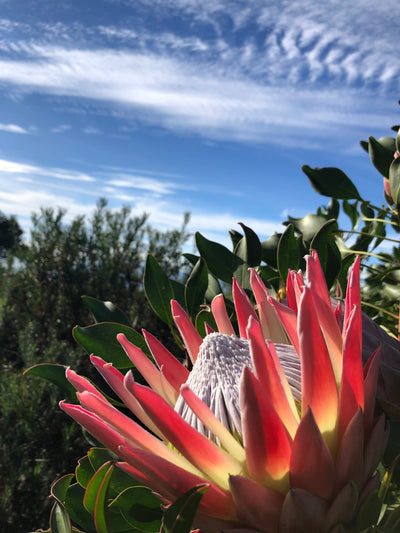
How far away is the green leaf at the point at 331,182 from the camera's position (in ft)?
3.71

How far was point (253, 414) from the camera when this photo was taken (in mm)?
385

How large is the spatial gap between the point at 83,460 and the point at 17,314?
210 inches

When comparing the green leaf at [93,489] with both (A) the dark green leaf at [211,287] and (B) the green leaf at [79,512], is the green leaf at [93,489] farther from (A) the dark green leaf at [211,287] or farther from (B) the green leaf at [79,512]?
(A) the dark green leaf at [211,287]

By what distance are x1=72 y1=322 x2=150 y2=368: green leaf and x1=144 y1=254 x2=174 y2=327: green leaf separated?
16 cm

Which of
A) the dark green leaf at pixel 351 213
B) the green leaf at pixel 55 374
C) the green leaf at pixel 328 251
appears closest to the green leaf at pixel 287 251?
the green leaf at pixel 328 251

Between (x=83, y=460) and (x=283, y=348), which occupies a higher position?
(x=283, y=348)

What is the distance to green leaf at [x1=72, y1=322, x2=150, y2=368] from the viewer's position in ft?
2.35

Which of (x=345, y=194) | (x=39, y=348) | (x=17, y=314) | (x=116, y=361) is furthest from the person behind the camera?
(x=17, y=314)

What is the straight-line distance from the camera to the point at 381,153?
1048 mm

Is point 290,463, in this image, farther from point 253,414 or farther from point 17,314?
point 17,314

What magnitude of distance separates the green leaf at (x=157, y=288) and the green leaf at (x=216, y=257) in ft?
0.32

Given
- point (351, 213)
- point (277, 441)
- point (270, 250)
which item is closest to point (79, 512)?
point (277, 441)

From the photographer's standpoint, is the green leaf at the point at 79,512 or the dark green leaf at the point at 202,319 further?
the dark green leaf at the point at 202,319

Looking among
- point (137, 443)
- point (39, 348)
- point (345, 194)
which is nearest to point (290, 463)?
point (137, 443)
